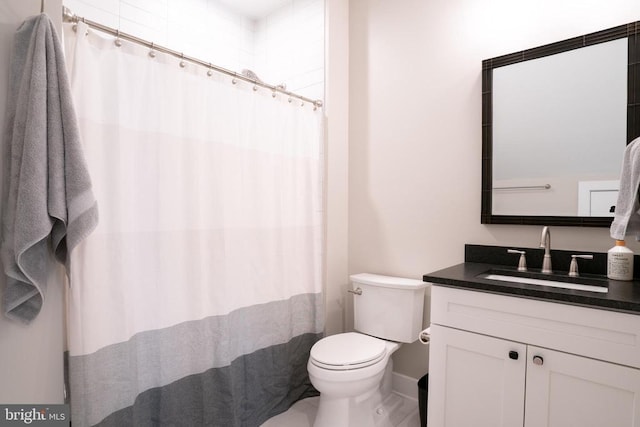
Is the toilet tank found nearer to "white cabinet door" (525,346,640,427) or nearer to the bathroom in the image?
the bathroom

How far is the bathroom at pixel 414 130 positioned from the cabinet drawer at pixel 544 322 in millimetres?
578

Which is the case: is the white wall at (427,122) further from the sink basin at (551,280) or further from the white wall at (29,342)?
the white wall at (29,342)

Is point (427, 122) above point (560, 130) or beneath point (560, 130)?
above

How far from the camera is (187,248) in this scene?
5.21 ft

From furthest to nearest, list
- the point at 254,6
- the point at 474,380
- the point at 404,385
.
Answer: the point at 254,6 → the point at 404,385 → the point at 474,380

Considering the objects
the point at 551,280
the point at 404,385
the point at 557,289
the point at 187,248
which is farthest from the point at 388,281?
the point at 187,248

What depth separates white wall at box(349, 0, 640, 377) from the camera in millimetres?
1713

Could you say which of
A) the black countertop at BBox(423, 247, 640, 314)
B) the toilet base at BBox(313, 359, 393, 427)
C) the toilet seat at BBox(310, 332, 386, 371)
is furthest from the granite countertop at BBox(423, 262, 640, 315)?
the toilet base at BBox(313, 359, 393, 427)

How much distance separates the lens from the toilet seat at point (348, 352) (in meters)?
1.66

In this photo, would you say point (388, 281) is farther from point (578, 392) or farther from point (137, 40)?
point (137, 40)

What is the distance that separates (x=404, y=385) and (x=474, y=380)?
0.91 metres

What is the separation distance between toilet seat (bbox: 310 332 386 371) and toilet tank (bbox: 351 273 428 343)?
112mm

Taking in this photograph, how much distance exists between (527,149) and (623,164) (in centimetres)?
42

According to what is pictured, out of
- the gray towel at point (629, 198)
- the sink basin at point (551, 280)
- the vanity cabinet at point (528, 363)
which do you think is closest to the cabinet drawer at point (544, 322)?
the vanity cabinet at point (528, 363)
